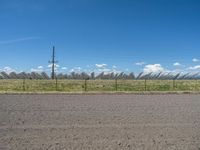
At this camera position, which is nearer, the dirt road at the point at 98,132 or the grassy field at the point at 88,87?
the dirt road at the point at 98,132

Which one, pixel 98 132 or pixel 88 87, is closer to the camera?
pixel 98 132

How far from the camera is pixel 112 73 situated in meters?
72.8

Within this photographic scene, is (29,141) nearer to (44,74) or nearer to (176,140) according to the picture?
(176,140)

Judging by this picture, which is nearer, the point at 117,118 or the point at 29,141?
the point at 29,141

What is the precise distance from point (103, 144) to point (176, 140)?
1861 millimetres

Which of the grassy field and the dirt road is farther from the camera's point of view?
the grassy field

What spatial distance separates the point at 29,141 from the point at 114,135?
2.17 m

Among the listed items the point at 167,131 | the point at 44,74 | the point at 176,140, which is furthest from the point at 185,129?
the point at 44,74

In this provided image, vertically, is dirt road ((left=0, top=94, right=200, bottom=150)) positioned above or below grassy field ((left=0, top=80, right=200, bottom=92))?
below

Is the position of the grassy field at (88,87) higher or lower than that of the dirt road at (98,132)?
higher

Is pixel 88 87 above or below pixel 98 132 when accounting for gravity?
above

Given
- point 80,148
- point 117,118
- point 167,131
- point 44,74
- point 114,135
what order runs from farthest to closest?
point 44,74 → point 117,118 → point 167,131 → point 114,135 → point 80,148

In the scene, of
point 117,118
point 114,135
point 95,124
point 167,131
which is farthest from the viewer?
point 117,118

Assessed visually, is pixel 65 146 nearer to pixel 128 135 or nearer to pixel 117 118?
pixel 128 135
